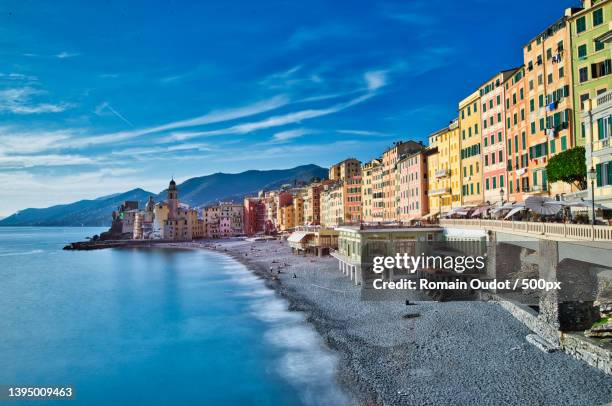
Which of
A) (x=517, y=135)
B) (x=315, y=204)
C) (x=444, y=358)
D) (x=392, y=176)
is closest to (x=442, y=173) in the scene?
(x=517, y=135)

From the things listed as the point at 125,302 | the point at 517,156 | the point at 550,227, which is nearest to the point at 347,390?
the point at 550,227

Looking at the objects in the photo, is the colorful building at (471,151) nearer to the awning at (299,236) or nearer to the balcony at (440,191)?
the balcony at (440,191)

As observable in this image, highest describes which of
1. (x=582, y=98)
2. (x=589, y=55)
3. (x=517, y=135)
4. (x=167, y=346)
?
(x=589, y=55)

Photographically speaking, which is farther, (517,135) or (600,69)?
(517,135)

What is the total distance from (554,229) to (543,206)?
3.06m

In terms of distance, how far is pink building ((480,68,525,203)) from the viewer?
50250 mm

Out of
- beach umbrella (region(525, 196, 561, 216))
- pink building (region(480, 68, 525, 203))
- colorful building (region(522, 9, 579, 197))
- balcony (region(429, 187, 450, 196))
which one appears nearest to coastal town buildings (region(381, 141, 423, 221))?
balcony (region(429, 187, 450, 196))

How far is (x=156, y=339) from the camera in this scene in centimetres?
4125

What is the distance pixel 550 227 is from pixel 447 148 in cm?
3825

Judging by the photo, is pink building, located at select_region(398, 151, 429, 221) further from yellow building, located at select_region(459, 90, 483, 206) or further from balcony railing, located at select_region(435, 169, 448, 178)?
yellow building, located at select_region(459, 90, 483, 206)

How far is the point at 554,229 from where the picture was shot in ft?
93.3

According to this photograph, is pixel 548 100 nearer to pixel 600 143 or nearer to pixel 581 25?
pixel 581 25

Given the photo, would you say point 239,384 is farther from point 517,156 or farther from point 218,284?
point 218,284

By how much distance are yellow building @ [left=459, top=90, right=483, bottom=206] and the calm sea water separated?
27.1 metres
